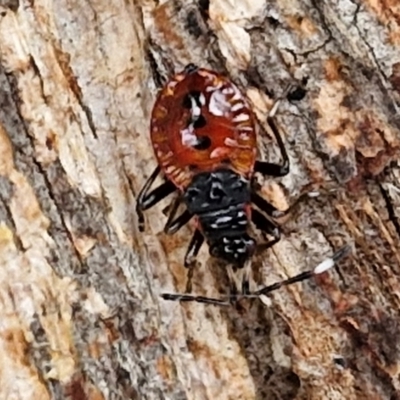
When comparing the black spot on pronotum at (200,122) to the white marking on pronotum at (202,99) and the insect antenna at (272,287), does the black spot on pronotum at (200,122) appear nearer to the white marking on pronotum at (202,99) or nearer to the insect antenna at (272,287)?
the white marking on pronotum at (202,99)

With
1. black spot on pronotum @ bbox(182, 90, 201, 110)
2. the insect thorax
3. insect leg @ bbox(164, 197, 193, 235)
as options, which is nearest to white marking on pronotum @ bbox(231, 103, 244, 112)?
black spot on pronotum @ bbox(182, 90, 201, 110)

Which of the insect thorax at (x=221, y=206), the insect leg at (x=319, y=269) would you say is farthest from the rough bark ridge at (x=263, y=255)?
the insect thorax at (x=221, y=206)

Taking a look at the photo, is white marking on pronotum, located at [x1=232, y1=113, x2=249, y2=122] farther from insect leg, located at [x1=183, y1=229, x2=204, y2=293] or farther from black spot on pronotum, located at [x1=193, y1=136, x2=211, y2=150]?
insect leg, located at [x1=183, y1=229, x2=204, y2=293]

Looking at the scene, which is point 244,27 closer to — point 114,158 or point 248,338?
point 114,158

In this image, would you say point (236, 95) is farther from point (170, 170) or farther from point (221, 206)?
point (221, 206)

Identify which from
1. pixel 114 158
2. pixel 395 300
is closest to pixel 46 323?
pixel 114 158
